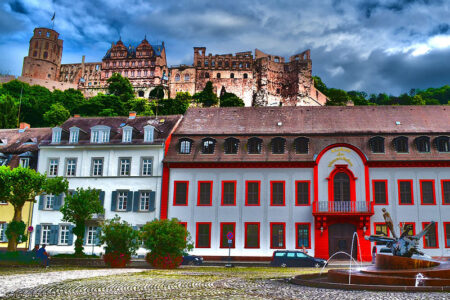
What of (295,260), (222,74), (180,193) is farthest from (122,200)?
(222,74)

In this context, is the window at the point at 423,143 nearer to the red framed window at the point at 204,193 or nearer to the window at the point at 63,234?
the red framed window at the point at 204,193

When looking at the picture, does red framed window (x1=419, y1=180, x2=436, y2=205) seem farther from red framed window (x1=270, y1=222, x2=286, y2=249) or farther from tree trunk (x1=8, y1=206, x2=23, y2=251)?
tree trunk (x1=8, y1=206, x2=23, y2=251)

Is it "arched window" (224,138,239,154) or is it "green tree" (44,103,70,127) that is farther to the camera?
"green tree" (44,103,70,127)

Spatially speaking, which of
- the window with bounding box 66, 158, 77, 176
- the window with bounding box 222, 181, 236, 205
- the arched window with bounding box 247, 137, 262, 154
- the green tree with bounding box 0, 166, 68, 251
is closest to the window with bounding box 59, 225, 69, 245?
the window with bounding box 66, 158, 77, 176

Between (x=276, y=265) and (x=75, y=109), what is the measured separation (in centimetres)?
7529

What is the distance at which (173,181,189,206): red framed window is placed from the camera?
3903cm

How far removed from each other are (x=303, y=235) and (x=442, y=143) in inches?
517

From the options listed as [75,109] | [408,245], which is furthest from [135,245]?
[75,109]

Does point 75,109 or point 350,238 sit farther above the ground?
point 75,109

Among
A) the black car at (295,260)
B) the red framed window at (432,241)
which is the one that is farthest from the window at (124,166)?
the red framed window at (432,241)

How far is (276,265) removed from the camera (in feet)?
105

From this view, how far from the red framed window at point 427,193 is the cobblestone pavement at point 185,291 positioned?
2247cm

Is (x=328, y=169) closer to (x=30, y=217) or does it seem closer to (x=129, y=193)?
(x=129, y=193)

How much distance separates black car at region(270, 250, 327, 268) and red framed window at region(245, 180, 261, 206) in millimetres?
6634
